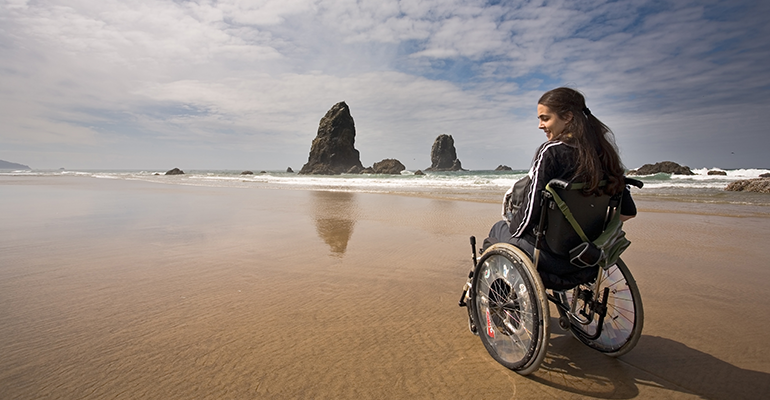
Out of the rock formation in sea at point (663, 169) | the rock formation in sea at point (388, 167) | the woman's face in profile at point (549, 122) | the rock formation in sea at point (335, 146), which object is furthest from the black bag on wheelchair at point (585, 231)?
the rock formation in sea at point (335, 146)

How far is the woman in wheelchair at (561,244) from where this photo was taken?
6.13 ft

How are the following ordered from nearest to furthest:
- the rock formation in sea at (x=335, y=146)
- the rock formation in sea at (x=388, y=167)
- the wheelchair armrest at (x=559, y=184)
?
the wheelchair armrest at (x=559, y=184) → the rock formation in sea at (x=388, y=167) → the rock formation in sea at (x=335, y=146)

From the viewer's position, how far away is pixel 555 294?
2314 mm

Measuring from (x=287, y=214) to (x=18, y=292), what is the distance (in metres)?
5.69

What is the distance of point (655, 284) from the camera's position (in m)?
3.81

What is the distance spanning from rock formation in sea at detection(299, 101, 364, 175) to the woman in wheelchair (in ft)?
256

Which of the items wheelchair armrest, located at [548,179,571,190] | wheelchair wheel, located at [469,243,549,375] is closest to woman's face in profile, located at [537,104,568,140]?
wheelchair armrest, located at [548,179,571,190]

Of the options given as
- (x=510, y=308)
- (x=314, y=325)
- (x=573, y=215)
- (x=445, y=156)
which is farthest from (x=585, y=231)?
(x=445, y=156)

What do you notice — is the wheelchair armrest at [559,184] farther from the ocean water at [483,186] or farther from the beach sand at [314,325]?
the ocean water at [483,186]

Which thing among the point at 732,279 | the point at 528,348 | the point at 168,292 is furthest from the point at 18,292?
the point at 732,279

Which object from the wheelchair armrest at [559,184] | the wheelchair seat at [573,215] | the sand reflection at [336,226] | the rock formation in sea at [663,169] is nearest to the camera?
the wheelchair armrest at [559,184]

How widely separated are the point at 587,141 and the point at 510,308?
1028mm

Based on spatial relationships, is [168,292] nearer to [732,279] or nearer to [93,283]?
[93,283]

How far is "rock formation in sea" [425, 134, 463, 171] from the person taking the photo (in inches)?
4577
